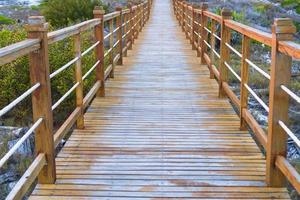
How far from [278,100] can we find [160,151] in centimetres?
135

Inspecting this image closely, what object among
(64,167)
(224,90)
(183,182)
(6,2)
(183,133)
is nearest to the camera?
(183,182)

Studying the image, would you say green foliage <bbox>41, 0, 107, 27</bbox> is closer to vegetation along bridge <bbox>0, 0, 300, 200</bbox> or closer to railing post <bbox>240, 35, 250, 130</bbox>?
vegetation along bridge <bbox>0, 0, 300, 200</bbox>

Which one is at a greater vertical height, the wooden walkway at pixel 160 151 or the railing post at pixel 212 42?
the railing post at pixel 212 42

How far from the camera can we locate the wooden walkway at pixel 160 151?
12.8 ft

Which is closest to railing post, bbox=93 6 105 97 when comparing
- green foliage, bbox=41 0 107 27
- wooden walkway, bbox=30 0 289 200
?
wooden walkway, bbox=30 0 289 200

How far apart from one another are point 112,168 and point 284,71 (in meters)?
1.59

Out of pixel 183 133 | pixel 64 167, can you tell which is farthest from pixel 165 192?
pixel 183 133

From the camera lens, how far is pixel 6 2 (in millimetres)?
44188

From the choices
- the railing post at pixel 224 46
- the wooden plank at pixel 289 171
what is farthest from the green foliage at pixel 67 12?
the wooden plank at pixel 289 171

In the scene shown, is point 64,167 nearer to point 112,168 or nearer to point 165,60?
point 112,168

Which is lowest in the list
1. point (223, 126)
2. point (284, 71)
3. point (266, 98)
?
point (266, 98)

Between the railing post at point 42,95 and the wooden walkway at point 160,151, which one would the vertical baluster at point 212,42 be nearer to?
the wooden walkway at point 160,151

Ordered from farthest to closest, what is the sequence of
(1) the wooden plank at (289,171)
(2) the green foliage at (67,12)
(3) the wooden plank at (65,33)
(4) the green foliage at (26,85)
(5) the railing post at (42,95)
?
(2) the green foliage at (67,12)
(4) the green foliage at (26,85)
(3) the wooden plank at (65,33)
(5) the railing post at (42,95)
(1) the wooden plank at (289,171)

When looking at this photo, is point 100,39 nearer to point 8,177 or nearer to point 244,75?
point 8,177
